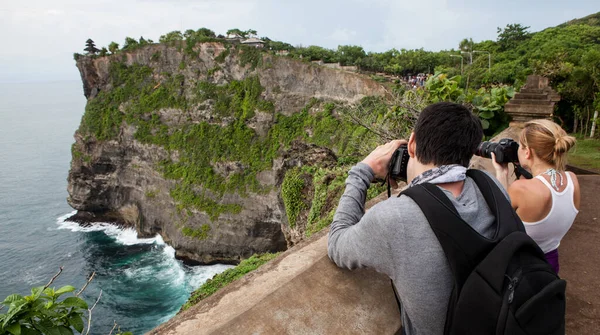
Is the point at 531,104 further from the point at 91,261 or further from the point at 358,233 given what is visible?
the point at 91,261

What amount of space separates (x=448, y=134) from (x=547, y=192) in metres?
1.25

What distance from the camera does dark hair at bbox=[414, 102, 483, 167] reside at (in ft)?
4.64

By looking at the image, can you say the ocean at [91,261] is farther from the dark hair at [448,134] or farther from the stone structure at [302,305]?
the dark hair at [448,134]

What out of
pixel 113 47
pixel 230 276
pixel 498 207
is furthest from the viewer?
pixel 113 47

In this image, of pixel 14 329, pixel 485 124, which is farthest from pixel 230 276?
pixel 14 329

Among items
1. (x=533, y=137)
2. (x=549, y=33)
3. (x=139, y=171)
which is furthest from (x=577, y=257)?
(x=549, y=33)

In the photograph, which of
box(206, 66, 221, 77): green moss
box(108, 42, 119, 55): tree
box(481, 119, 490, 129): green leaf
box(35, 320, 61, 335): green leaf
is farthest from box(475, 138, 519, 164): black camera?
box(108, 42, 119, 55): tree

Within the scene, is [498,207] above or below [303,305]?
above

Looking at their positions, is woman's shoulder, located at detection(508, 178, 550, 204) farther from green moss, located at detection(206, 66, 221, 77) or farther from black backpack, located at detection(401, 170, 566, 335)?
green moss, located at detection(206, 66, 221, 77)

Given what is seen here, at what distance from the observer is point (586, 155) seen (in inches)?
400

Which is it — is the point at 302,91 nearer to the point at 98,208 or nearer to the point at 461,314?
the point at 98,208

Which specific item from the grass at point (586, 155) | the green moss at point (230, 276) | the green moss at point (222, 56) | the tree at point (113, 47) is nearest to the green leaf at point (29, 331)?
the green moss at point (230, 276)

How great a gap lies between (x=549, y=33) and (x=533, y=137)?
45.5m

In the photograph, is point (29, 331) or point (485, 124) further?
point (485, 124)
